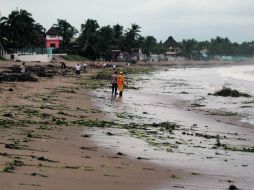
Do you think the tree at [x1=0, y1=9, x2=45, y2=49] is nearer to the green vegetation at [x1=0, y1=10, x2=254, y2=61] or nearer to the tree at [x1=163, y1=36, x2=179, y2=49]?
the green vegetation at [x1=0, y1=10, x2=254, y2=61]

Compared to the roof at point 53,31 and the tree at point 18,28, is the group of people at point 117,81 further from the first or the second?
the roof at point 53,31

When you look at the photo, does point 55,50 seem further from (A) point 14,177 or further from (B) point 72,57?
(A) point 14,177

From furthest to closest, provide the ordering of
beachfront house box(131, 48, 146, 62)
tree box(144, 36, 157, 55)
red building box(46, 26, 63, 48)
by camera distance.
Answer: tree box(144, 36, 157, 55), beachfront house box(131, 48, 146, 62), red building box(46, 26, 63, 48)

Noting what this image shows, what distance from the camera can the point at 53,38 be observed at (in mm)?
100750

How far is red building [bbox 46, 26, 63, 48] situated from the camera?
99750 mm

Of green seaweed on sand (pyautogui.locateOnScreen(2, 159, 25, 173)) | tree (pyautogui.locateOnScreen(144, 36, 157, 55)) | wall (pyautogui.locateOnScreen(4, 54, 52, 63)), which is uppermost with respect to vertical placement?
tree (pyautogui.locateOnScreen(144, 36, 157, 55))

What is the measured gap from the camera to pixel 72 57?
86.2 metres

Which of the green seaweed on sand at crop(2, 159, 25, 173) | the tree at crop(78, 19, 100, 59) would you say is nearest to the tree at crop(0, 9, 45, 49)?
the tree at crop(78, 19, 100, 59)

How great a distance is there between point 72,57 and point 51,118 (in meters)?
72.5

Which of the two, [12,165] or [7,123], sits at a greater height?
[12,165]

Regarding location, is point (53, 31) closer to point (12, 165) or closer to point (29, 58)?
point (29, 58)

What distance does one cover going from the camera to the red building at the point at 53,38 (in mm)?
99750

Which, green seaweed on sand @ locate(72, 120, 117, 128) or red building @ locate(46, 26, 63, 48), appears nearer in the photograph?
green seaweed on sand @ locate(72, 120, 117, 128)

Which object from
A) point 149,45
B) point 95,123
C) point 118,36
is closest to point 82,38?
point 118,36
